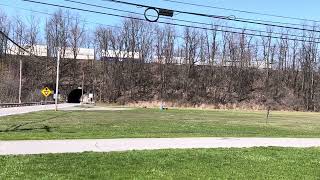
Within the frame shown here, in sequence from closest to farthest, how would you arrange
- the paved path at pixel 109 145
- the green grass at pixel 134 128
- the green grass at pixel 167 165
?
the green grass at pixel 167 165, the paved path at pixel 109 145, the green grass at pixel 134 128

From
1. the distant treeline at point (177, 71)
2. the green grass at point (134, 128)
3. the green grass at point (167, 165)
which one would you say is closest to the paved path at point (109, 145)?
the green grass at point (167, 165)

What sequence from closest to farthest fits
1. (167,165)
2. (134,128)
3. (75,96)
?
(167,165), (134,128), (75,96)

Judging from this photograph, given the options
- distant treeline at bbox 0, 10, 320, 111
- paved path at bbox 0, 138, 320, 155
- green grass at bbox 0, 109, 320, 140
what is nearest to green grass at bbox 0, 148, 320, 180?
paved path at bbox 0, 138, 320, 155

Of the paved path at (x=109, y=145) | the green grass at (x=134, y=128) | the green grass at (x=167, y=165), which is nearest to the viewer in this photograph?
the green grass at (x=167, y=165)

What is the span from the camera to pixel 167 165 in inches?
498

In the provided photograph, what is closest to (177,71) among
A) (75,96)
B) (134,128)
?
(75,96)

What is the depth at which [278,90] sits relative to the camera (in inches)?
4476

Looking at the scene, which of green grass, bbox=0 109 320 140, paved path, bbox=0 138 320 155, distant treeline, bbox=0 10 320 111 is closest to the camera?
paved path, bbox=0 138 320 155

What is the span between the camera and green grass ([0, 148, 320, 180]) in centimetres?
1091

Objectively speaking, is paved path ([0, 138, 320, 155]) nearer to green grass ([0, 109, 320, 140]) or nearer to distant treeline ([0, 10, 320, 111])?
green grass ([0, 109, 320, 140])

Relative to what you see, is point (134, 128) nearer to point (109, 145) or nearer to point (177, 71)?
point (109, 145)

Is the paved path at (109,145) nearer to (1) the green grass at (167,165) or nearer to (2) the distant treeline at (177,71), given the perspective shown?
(1) the green grass at (167,165)

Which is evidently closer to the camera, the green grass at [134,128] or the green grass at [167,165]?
the green grass at [167,165]

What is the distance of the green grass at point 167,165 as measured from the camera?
1091cm
